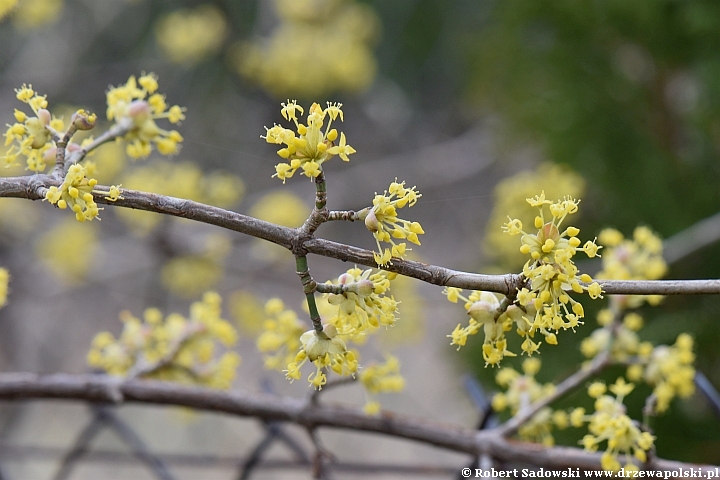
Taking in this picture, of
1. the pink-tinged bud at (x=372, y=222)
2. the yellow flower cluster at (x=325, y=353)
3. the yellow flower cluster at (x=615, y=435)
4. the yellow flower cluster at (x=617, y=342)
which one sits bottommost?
the yellow flower cluster at (x=325, y=353)

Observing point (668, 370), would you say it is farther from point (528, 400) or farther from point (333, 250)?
point (333, 250)

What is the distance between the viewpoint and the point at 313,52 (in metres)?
2.24

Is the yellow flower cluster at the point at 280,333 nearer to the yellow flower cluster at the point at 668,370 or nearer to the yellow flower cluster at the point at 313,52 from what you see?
the yellow flower cluster at the point at 668,370

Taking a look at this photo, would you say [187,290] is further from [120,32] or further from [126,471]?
[120,32]

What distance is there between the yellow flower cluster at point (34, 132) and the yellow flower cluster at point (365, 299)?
0.28 m

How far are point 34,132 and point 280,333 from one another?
0.29 m

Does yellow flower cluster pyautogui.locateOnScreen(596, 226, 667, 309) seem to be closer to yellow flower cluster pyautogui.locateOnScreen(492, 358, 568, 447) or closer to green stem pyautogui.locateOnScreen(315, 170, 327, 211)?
yellow flower cluster pyautogui.locateOnScreen(492, 358, 568, 447)

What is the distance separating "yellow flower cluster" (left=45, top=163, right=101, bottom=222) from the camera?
0.50 m

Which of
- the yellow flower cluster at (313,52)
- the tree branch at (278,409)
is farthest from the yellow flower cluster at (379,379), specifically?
the yellow flower cluster at (313,52)

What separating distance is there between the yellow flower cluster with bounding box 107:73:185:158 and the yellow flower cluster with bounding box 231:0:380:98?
1.57 m

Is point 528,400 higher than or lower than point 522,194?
lower

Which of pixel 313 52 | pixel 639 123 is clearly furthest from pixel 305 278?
pixel 313 52

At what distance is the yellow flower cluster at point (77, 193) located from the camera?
1.63ft

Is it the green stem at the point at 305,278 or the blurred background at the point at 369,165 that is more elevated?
the blurred background at the point at 369,165
